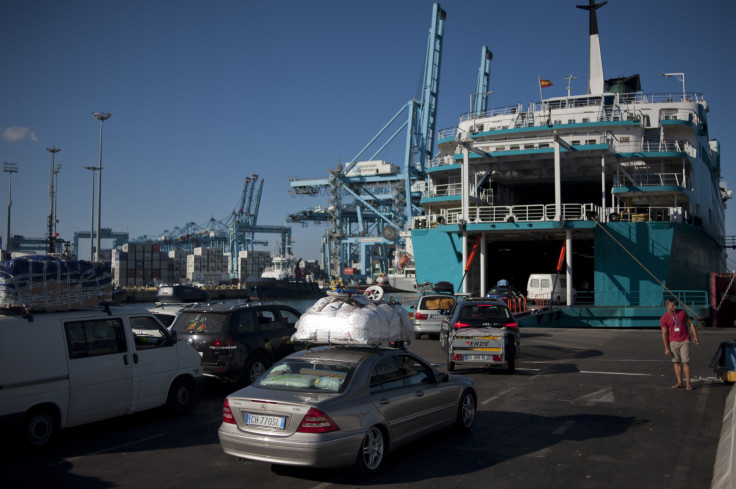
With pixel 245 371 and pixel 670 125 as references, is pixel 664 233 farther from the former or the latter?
pixel 245 371

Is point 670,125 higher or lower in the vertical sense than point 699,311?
higher

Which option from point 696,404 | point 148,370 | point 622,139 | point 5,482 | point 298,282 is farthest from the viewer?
point 298,282

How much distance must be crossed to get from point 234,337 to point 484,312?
643cm

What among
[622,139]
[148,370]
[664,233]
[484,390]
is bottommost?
[484,390]

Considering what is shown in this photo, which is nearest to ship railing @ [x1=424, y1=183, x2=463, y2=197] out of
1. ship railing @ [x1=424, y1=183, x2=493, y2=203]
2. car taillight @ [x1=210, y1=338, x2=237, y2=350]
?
ship railing @ [x1=424, y1=183, x2=493, y2=203]

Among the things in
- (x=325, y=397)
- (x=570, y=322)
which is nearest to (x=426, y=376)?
(x=325, y=397)

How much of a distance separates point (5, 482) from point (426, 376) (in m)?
4.62

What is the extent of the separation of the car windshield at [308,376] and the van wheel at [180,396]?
2.92 metres

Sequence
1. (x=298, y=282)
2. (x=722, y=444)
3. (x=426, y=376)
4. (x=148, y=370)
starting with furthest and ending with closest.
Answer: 1. (x=298, y=282)
2. (x=148, y=370)
3. (x=426, y=376)
4. (x=722, y=444)

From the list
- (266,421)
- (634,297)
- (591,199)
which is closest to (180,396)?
(266,421)

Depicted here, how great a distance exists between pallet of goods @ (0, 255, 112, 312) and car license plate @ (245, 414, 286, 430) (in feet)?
11.3

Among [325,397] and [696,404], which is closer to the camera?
[325,397]

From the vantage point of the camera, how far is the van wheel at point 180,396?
9125 mm

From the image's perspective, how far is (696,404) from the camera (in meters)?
9.63
